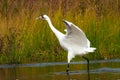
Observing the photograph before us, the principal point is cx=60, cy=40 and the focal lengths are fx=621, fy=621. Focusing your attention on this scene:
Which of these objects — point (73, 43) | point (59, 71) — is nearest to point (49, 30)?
point (73, 43)

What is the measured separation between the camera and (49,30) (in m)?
17.5

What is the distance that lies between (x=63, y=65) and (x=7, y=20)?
272 centimetres

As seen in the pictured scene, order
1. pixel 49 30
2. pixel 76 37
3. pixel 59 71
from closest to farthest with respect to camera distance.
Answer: pixel 76 37 < pixel 59 71 < pixel 49 30

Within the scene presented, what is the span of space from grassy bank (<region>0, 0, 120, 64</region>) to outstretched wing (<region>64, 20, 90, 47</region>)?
1.65 metres

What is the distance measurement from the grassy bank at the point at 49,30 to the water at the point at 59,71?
0.57 meters

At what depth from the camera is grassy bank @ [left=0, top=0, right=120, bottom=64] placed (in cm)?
1689

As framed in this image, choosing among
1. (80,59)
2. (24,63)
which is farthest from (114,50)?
(24,63)

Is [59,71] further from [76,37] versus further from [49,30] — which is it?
[49,30]

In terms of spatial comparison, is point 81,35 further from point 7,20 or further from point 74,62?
point 7,20

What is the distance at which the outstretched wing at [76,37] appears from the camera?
14406 mm

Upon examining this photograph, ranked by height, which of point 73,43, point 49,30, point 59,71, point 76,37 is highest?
point 49,30

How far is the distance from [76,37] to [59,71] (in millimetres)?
933

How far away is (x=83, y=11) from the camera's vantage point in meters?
18.5

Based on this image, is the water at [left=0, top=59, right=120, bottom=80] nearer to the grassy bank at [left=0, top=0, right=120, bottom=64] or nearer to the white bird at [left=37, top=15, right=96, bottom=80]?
the white bird at [left=37, top=15, right=96, bottom=80]
